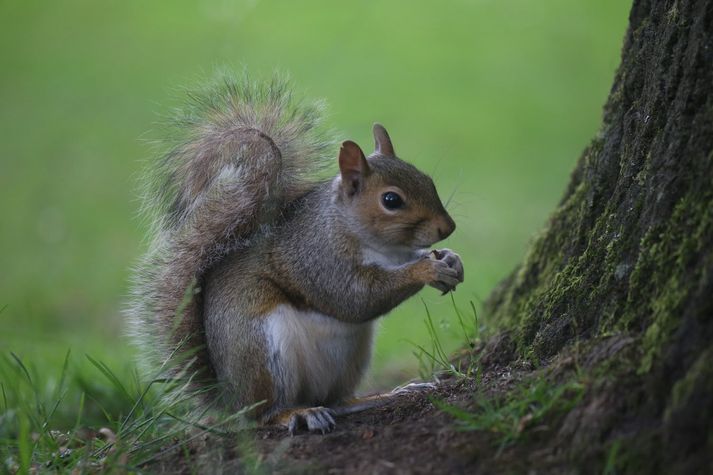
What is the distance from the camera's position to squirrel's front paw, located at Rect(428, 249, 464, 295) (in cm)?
266

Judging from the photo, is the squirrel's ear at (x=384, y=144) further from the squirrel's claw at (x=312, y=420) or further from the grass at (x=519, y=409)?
the grass at (x=519, y=409)

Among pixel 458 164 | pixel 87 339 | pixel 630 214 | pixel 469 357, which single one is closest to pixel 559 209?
pixel 469 357

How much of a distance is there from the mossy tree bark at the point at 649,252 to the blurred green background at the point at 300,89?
377 centimetres

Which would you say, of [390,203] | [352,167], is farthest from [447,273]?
[352,167]

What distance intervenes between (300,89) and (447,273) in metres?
4.63

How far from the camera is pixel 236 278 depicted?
276 centimetres

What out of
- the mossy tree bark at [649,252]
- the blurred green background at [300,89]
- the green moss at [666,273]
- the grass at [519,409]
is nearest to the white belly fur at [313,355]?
the mossy tree bark at [649,252]

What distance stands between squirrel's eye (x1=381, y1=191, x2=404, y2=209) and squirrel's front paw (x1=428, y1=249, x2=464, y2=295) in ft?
0.61

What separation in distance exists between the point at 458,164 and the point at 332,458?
6519 millimetres

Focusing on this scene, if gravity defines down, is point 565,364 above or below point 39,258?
below

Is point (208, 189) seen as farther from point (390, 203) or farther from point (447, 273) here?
point (447, 273)

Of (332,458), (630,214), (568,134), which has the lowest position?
(332,458)

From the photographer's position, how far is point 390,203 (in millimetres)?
2768

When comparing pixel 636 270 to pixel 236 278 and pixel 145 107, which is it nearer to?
pixel 236 278
